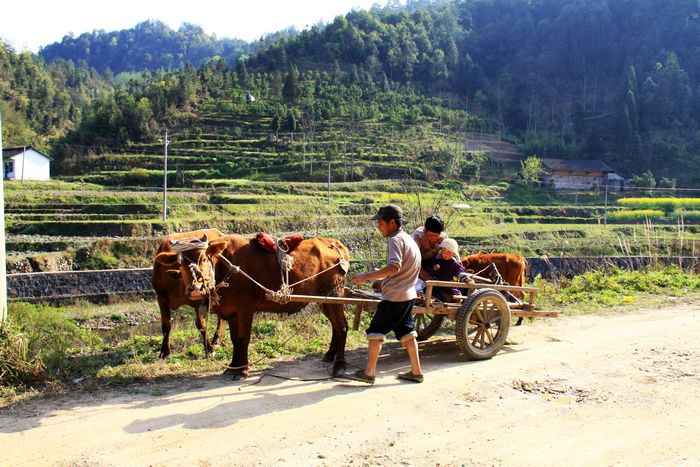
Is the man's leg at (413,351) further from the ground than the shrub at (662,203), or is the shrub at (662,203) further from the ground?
the shrub at (662,203)

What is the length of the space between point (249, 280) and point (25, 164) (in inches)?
1803

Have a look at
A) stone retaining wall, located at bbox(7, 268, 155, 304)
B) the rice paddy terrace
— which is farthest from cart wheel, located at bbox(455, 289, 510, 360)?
stone retaining wall, located at bbox(7, 268, 155, 304)

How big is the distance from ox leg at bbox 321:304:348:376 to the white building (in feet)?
145

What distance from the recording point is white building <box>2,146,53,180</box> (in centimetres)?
4403

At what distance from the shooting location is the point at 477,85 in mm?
93188

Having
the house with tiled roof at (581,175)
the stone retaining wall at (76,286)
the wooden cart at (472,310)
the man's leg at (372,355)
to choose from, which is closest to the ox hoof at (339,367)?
the man's leg at (372,355)

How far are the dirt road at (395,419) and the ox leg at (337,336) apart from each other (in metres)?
0.22

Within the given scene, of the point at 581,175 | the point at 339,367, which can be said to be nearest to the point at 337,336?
the point at 339,367

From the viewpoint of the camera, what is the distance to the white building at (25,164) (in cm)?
4403

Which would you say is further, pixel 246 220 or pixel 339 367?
pixel 246 220

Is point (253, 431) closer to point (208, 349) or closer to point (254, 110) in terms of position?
point (208, 349)

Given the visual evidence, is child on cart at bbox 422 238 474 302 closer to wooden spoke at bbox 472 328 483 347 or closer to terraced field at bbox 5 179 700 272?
wooden spoke at bbox 472 328 483 347

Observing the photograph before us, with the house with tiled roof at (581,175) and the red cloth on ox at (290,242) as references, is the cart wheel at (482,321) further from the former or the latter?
the house with tiled roof at (581,175)

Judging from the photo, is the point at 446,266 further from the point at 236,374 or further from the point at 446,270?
the point at 236,374
